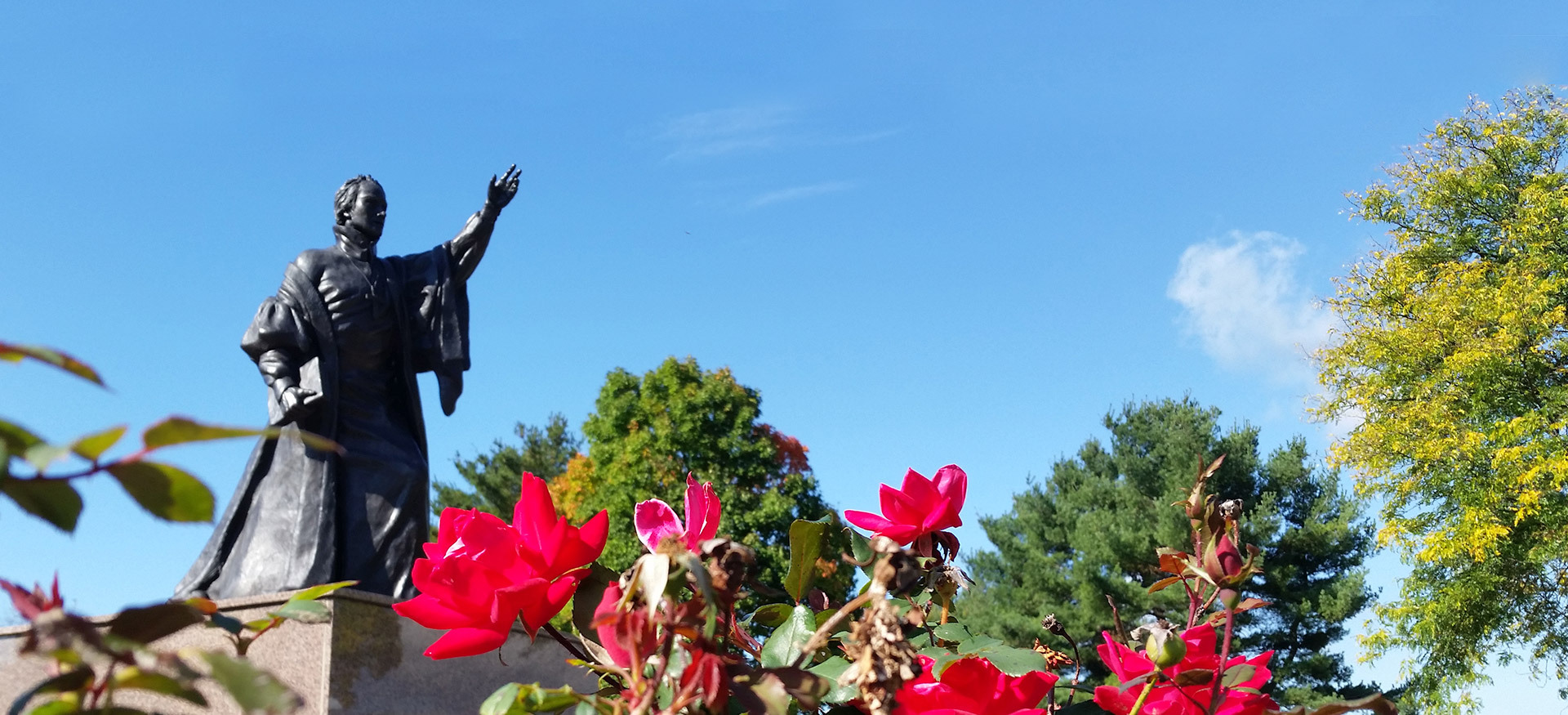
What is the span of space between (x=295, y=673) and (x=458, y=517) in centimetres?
345

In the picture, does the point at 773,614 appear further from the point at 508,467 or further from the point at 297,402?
the point at 508,467

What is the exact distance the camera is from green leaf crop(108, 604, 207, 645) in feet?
1.49

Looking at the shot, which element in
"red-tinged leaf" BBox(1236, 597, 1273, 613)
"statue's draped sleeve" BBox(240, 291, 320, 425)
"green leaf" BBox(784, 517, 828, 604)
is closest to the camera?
"red-tinged leaf" BBox(1236, 597, 1273, 613)

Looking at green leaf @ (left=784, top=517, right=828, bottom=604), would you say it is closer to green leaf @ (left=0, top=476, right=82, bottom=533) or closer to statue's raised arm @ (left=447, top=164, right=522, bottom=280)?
green leaf @ (left=0, top=476, right=82, bottom=533)

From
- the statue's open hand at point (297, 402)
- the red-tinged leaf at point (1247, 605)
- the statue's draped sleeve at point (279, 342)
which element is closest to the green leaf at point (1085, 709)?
the red-tinged leaf at point (1247, 605)

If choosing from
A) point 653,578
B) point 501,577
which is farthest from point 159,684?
point 501,577

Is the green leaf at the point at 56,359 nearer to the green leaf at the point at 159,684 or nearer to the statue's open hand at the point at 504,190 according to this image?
the green leaf at the point at 159,684

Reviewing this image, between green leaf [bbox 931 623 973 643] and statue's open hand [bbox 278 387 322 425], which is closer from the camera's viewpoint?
green leaf [bbox 931 623 973 643]

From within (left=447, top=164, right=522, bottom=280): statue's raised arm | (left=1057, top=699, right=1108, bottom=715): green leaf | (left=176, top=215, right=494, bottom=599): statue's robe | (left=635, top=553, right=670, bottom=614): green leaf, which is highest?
(left=447, top=164, right=522, bottom=280): statue's raised arm

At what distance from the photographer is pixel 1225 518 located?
73 centimetres

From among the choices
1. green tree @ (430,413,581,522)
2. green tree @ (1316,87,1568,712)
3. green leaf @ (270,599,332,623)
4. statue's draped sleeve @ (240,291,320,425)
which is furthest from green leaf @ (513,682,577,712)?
green tree @ (430,413,581,522)

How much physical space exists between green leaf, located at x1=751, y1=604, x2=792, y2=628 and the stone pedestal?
9.44 feet

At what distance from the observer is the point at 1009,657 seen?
0.77 metres

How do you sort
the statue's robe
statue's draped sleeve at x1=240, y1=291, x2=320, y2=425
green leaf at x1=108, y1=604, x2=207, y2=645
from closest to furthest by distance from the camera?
green leaf at x1=108, y1=604, x2=207, y2=645 < the statue's robe < statue's draped sleeve at x1=240, y1=291, x2=320, y2=425
